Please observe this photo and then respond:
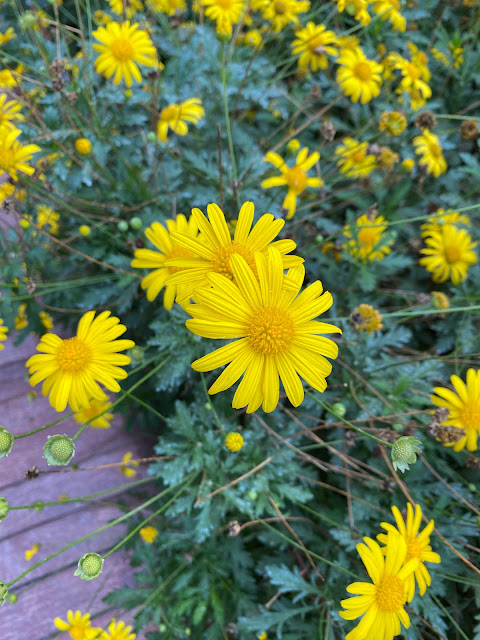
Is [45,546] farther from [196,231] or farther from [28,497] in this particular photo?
[196,231]

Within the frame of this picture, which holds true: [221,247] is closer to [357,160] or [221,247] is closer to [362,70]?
[357,160]

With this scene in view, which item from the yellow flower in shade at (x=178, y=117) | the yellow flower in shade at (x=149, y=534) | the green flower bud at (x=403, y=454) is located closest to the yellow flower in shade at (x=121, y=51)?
the yellow flower in shade at (x=178, y=117)

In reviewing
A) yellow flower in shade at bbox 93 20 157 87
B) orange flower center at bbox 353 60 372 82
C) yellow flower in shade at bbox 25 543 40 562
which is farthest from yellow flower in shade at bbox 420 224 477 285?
yellow flower in shade at bbox 25 543 40 562

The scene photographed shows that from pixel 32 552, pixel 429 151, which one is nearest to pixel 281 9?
pixel 429 151

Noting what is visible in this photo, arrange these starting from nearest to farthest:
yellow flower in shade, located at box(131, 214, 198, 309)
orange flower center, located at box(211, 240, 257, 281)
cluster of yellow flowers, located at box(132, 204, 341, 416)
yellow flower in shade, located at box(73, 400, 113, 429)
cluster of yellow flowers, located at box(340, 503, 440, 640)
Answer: cluster of yellow flowers, located at box(132, 204, 341, 416) < orange flower center, located at box(211, 240, 257, 281) < cluster of yellow flowers, located at box(340, 503, 440, 640) < yellow flower in shade, located at box(131, 214, 198, 309) < yellow flower in shade, located at box(73, 400, 113, 429)

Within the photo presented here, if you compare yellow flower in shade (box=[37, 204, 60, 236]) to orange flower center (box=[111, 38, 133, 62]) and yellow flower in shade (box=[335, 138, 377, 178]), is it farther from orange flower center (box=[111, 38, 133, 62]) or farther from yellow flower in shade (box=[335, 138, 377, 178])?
yellow flower in shade (box=[335, 138, 377, 178])

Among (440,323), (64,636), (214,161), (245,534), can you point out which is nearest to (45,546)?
(64,636)

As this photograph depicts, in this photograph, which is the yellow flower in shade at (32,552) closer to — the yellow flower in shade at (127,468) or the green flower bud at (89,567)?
the yellow flower in shade at (127,468)
